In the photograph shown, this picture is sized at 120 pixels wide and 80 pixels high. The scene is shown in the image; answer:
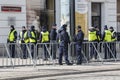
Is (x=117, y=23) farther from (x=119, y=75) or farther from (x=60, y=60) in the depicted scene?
(x=119, y=75)

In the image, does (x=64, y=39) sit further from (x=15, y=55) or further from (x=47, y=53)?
(x=15, y=55)

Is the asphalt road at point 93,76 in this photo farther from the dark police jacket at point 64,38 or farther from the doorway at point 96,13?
the doorway at point 96,13

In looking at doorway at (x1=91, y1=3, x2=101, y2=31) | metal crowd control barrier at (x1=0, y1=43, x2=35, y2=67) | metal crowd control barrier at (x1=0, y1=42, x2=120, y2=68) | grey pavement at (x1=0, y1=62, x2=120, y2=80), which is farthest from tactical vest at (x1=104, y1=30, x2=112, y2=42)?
doorway at (x1=91, y1=3, x2=101, y2=31)

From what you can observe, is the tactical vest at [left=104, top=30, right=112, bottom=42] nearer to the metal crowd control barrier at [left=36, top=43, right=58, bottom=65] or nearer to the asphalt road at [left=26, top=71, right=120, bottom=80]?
the metal crowd control barrier at [left=36, top=43, right=58, bottom=65]

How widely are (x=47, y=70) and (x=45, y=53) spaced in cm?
250

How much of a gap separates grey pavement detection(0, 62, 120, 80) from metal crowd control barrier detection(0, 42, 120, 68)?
0.59 m

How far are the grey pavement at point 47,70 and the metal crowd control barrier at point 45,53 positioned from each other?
23.1 inches

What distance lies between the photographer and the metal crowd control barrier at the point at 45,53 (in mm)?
20233

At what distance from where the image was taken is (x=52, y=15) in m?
30.2

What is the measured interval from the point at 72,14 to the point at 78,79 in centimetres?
581

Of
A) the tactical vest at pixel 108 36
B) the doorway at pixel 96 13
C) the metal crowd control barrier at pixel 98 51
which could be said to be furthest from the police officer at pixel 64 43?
the doorway at pixel 96 13

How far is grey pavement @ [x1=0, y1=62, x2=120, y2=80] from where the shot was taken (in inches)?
664

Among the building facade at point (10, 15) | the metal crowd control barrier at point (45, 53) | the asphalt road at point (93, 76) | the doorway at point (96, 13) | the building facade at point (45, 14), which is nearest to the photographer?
the asphalt road at point (93, 76)

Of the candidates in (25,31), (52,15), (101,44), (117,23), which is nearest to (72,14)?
(101,44)
